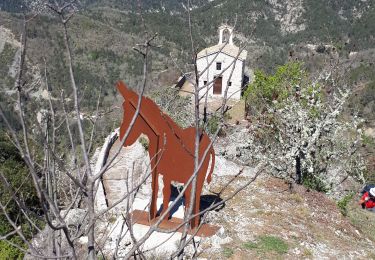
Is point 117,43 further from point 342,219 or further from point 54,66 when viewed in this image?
point 342,219

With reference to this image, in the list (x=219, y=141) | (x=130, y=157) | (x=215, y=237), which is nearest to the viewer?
(x=215, y=237)

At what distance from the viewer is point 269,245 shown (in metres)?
8.30

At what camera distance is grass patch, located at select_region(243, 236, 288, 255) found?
321 inches

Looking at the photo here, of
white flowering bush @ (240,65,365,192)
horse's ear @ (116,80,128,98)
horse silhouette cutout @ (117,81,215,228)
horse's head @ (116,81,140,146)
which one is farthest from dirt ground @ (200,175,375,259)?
horse's ear @ (116,80,128,98)

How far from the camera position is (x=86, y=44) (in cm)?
7206

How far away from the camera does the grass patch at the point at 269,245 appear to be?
8.16 metres

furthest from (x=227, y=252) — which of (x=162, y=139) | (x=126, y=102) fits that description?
(x=126, y=102)

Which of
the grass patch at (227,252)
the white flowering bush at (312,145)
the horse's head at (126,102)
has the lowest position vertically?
the grass patch at (227,252)

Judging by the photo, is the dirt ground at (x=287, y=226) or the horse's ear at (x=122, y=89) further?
the dirt ground at (x=287, y=226)

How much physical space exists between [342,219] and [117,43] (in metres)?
69.7

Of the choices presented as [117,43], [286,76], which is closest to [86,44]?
[117,43]

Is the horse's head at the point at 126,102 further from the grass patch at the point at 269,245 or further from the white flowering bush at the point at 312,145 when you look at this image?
the white flowering bush at the point at 312,145

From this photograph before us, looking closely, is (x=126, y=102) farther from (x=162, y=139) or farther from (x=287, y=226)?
(x=287, y=226)

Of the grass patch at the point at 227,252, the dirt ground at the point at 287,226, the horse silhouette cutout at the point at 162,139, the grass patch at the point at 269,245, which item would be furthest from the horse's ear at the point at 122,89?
the grass patch at the point at 269,245
